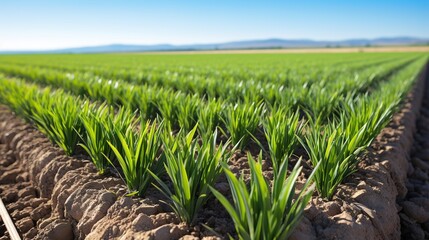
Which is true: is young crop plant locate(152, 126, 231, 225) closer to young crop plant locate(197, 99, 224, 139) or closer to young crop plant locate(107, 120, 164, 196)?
young crop plant locate(107, 120, 164, 196)

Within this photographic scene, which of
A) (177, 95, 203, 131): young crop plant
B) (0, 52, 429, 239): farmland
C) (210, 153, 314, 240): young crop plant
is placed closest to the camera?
(210, 153, 314, 240): young crop plant

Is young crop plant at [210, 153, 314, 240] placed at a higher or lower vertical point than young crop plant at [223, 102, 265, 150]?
higher

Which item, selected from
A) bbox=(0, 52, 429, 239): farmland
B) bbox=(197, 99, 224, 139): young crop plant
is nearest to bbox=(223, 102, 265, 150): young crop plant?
bbox=(0, 52, 429, 239): farmland

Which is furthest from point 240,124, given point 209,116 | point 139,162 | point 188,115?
point 139,162

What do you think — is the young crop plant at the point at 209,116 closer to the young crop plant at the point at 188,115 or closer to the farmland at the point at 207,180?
the farmland at the point at 207,180

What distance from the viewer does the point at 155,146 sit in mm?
2461

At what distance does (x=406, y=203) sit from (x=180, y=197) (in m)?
2.02

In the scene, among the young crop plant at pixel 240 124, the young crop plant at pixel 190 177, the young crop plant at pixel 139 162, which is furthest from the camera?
the young crop plant at pixel 240 124

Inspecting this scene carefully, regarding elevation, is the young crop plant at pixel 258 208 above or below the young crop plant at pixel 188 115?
above

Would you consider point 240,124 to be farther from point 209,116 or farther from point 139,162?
point 139,162

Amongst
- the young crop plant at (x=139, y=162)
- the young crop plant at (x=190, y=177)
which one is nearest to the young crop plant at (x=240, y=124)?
the young crop plant at (x=139, y=162)

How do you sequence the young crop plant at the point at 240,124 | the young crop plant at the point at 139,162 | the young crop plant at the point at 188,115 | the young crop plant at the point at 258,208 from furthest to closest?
the young crop plant at the point at 188,115 → the young crop plant at the point at 240,124 → the young crop plant at the point at 139,162 → the young crop plant at the point at 258,208

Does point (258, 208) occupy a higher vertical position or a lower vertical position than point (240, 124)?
higher

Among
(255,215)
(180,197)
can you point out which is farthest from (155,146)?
(255,215)
